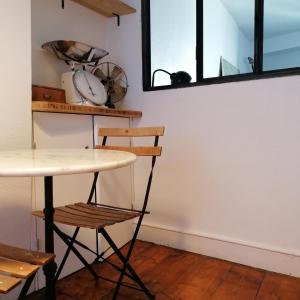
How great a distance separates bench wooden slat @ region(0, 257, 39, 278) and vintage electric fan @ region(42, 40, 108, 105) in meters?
1.23

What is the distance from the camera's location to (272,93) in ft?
6.05

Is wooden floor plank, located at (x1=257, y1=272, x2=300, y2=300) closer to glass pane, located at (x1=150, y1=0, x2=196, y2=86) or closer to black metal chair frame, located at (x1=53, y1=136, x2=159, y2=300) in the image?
black metal chair frame, located at (x1=53, y1=136, x2=159, y2=300)

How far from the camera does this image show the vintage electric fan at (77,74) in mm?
1898

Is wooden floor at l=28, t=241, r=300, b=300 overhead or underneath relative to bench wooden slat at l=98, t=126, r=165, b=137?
underneath

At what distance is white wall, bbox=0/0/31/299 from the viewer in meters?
1.44

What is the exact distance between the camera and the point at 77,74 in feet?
6.53

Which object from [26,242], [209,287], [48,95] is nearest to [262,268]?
[209,287]

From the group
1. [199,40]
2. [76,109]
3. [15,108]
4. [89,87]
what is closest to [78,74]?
[89,87]

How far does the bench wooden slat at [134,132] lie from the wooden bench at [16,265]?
90 cm

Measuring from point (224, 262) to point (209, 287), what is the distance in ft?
1.16

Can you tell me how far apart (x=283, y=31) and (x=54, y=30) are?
149 inches

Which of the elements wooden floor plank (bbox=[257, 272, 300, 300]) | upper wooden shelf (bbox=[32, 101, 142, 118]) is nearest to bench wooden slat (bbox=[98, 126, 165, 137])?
upper wooden shelf (bbox=[32, 101, 142, 118])

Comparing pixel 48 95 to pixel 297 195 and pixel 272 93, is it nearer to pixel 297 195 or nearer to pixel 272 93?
pixel 272 93

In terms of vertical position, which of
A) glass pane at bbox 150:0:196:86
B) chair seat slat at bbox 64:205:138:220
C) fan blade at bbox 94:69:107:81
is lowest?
chair seat slat at bbox 64:205:138:220
